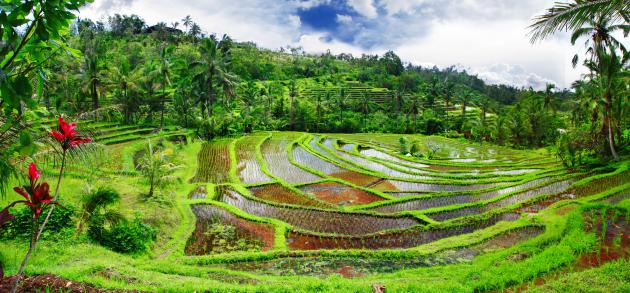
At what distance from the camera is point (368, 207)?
14.7 meters

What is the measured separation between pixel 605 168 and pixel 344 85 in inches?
2058

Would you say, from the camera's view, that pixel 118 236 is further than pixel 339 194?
No

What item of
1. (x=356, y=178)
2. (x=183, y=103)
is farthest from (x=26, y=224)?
(x=183, y=103)

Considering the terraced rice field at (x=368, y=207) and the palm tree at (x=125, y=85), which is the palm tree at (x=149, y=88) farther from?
the terraced rice field at (x=368, y=207)

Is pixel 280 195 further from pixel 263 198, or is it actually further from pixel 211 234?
pixel 211 234

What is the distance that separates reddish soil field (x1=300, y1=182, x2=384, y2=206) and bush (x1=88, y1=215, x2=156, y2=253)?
8.18m

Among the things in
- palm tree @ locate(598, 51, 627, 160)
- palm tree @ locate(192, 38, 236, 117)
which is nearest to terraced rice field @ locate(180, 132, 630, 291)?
palm tree @ locate(598, 51, 627, 160)

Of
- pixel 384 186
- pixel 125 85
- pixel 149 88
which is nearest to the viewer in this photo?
pixel 384 186

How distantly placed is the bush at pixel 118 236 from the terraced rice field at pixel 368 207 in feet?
4.80

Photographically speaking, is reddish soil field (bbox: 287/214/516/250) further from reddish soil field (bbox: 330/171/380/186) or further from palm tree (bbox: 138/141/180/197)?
reddish soil field (bbox: 330/171/380/186)

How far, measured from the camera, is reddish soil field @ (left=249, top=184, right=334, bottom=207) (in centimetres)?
1526

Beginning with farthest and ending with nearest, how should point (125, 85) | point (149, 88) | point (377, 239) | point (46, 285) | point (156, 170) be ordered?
1. point (149, 88)
2. point (125, 85)
3. point (156, 170)
4. point (377, 239)
5. point (46, 285)

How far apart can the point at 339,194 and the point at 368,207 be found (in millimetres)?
2242

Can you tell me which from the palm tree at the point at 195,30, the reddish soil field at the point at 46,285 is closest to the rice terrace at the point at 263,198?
the reddish soil field at the point at 46,285
